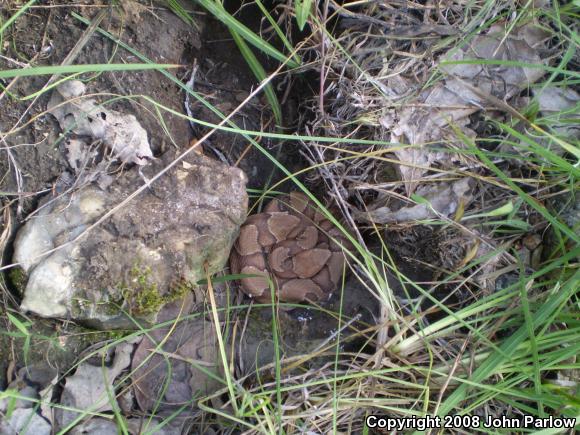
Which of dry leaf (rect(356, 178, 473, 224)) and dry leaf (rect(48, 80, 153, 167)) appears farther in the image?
dry leaf (rect(356, 178, 473, 224))

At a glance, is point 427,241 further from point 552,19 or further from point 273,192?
point 552,19

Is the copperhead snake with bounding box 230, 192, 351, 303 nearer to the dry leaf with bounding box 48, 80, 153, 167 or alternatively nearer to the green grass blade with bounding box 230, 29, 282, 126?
the green grass blade with bounding box 230, 29, 282, 126

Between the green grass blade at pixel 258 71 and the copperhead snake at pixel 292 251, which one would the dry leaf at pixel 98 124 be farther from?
the copperhead snake at pixel 292 251

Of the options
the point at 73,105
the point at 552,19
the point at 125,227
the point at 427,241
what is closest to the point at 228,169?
the point at 125,227

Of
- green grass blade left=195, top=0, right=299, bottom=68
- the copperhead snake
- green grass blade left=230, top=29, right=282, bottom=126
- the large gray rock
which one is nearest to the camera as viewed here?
the large gray rock

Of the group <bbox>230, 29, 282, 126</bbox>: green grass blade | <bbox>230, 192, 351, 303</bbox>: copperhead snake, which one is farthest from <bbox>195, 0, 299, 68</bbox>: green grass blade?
<bbox>230, 192, 351, 303</bbox>: copperhead snake

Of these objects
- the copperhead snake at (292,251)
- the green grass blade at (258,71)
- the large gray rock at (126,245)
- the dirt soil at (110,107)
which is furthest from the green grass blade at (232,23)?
the copperhead snake at (292,251)
